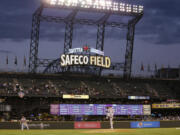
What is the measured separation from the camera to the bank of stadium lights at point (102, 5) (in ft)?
186

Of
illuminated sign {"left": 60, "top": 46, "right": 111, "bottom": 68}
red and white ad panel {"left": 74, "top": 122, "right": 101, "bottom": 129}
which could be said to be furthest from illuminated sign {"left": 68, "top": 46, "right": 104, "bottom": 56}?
red and white ad panel {"left": 74, "top": 122, "right": 101, "bottom": 129}

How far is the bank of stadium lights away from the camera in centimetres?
5684

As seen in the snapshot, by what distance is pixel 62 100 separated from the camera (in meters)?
58.5

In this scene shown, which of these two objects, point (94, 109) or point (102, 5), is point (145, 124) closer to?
point (94, 109)

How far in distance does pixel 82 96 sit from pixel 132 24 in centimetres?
1680

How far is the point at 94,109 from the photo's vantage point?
187 ft

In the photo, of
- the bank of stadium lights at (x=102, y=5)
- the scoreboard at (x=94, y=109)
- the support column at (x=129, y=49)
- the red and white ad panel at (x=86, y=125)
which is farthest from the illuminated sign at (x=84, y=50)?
the red and white ad panel at (x=86, y=125)

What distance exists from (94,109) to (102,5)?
706 inches

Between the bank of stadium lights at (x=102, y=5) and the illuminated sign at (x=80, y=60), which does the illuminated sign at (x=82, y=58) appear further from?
the bank of stadium lights at (x=102, y=5)

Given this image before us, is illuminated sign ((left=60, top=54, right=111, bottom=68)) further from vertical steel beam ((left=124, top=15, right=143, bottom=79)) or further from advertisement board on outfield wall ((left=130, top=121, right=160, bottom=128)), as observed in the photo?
advertisement board on outfield wall ((left=130, top=121, right=160, bottom=128))

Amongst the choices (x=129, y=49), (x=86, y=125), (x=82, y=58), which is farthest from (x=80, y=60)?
(x=86, y=125)

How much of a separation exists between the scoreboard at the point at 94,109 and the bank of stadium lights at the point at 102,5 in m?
16.7

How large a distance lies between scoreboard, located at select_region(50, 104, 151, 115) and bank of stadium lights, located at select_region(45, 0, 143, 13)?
16658 millimetres

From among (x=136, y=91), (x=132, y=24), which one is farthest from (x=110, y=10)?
(x=136, y=91)
